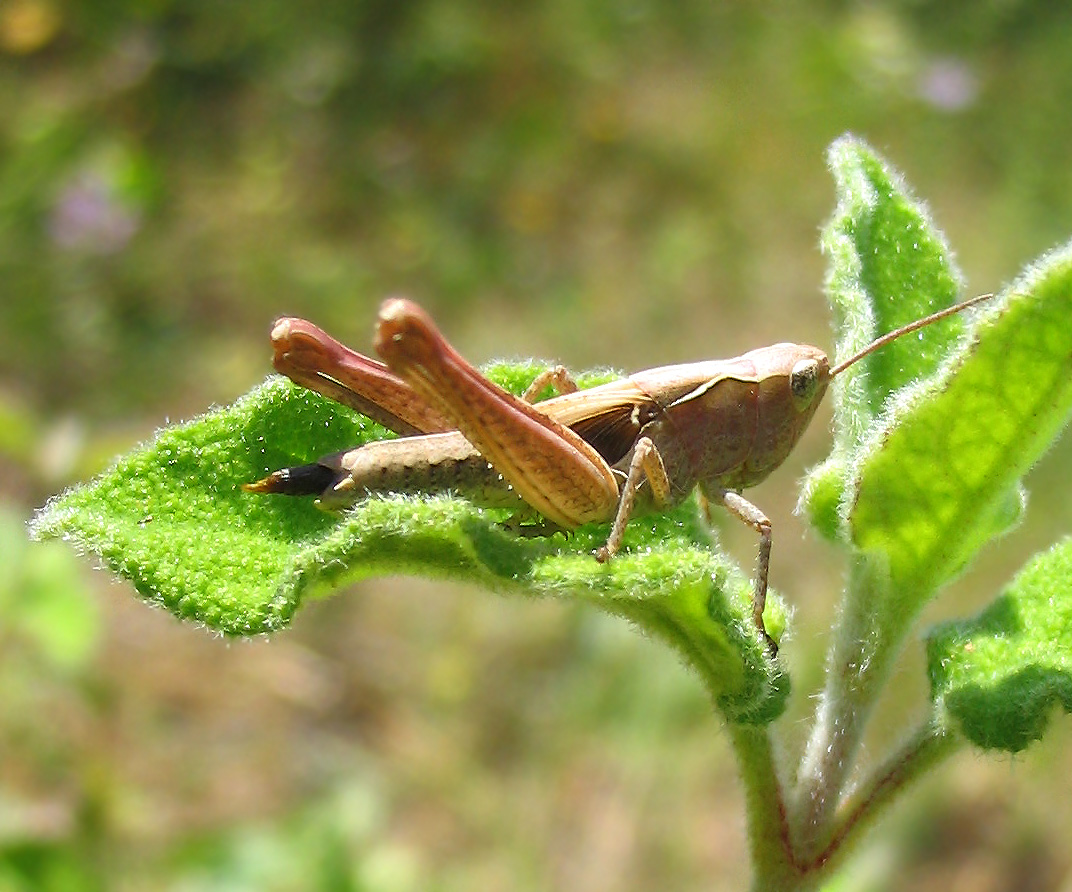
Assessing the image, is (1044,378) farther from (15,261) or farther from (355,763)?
(15,261)

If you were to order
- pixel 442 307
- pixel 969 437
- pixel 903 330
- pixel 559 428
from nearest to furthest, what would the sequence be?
pixel 969 437 → pixel 903 330 → pixel 559 428 → pixel 442 307

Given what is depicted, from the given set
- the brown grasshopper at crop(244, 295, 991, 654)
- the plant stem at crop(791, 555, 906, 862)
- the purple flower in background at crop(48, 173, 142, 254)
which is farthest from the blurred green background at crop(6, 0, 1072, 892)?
the plant stem at crop(791, 555, 906, 862)

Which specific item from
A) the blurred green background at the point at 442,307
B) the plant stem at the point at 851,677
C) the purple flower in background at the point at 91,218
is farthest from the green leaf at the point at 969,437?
the purple flower in background at the point at 91,218

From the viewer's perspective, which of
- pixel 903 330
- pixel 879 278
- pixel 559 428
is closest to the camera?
pixel 903 330

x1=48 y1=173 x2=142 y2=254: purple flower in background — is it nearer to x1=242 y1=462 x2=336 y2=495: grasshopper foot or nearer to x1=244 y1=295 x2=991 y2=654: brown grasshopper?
x1=244 y1=295 x2=991 y2=654: brown grasshopper

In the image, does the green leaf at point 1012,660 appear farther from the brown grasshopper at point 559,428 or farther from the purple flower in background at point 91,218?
the purple flower in background at point 91,218

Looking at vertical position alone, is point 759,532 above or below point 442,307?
below

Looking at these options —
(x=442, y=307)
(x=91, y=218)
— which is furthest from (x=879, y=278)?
(x=91, y=218)

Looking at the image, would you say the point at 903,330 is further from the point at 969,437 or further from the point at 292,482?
the point at 292,482
